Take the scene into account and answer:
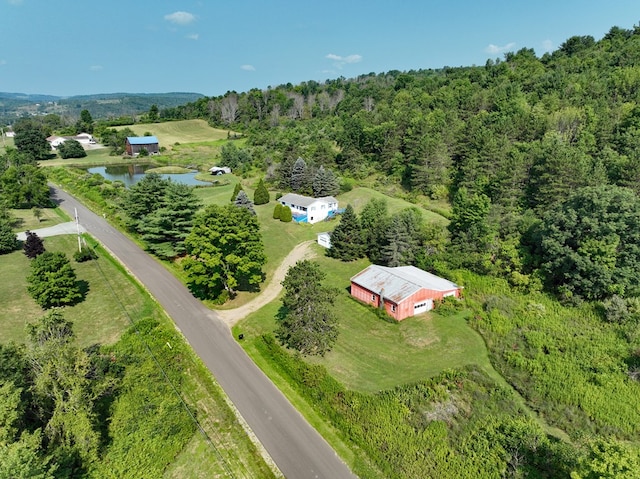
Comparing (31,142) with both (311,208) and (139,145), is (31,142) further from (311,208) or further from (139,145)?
(311,208)

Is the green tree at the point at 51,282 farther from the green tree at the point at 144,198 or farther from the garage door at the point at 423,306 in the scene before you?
the garage door at the point at 423,306

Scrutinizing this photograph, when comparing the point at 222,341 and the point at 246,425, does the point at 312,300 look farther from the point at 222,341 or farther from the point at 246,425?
the point at 246,425

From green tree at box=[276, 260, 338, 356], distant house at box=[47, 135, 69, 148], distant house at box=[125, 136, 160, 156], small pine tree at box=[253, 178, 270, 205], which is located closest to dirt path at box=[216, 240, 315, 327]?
green tree at box=[276, 260, 338, 356]

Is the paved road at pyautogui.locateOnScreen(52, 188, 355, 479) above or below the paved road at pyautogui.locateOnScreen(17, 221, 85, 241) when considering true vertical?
above

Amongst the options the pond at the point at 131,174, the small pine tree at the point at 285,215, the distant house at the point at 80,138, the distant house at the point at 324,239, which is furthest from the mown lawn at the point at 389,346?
the distant house at the point at 80,138

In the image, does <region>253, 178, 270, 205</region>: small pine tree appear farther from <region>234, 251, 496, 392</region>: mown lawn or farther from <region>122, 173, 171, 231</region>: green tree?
<region>234, 251, 496, 392</region>: mown lawn

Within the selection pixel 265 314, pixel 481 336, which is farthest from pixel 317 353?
pixel 481 336

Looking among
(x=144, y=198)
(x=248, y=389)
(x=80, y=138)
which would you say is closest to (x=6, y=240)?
(x=144, y=198)
